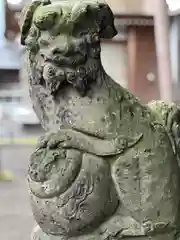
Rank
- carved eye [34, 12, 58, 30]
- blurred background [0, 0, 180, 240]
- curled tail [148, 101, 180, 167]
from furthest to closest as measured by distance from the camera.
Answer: blurred background [0, 0, 180, 240] < curled tail [148, 101, 180, 167] < carved eye [34, 12, 58, 30]

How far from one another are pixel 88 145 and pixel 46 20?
0.21m

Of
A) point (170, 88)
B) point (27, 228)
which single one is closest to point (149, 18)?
point (170, 88)

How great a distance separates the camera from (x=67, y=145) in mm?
966

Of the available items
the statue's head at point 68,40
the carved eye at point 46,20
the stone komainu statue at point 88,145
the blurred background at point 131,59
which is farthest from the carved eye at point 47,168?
the blurred background at point 131,59

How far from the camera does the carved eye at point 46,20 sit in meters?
0.94

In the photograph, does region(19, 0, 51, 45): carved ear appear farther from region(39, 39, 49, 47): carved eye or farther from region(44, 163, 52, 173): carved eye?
region(44, 163, 52, 173): carved eye

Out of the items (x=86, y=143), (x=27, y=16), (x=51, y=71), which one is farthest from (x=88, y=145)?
(x=27, y=16)

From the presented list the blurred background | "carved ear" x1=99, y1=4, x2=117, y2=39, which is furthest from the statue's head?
the blurred background

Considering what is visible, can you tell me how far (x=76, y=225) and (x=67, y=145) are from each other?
13 cm

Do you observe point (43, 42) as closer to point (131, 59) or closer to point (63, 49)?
point (63, 49)

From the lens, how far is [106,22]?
3.22ft

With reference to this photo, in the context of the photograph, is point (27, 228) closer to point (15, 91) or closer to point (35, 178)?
point (35, 178)

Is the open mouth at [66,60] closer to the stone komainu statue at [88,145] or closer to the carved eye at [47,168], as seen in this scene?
the stone komainu statue at [88,145]

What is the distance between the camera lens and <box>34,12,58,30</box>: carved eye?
0.94 m
